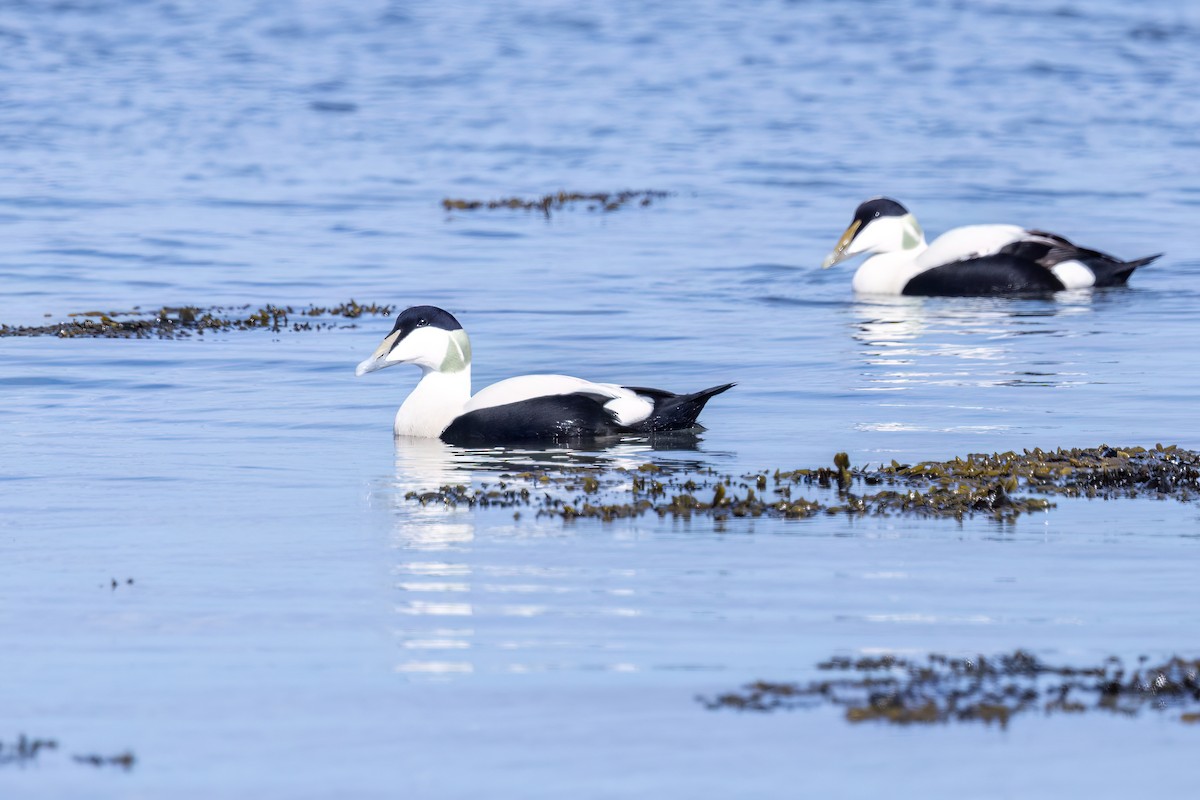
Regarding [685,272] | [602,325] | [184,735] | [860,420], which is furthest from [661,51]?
[184,735]

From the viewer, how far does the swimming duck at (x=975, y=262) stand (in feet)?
56.6

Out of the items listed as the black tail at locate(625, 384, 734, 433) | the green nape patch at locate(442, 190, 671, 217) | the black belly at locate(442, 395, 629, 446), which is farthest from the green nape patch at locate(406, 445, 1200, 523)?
the green nape patch at locate(442, 190, 671, 217)

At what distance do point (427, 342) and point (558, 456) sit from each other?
1.23 metres

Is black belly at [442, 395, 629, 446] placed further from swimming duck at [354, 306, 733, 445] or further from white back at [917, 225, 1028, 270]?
white back at [917, 225, 1028, 270]

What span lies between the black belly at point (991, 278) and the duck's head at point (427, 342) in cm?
766

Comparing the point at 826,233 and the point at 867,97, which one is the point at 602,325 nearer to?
the point at 826,233

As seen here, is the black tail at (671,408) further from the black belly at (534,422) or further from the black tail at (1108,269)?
the black tail at (1108,269)

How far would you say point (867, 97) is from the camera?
35250mm

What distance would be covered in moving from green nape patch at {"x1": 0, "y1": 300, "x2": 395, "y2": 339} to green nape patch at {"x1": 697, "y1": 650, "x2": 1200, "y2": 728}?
377 inches

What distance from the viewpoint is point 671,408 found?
10.6 meters

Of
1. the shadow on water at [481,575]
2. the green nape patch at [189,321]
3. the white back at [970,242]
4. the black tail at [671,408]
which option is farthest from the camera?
the white back at [970,242]

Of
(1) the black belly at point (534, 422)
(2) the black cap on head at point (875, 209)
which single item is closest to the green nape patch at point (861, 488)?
(1) the black belly at point (534, 422)

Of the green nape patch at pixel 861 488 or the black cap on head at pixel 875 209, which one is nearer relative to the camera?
the green nape patch at pixel 861 488

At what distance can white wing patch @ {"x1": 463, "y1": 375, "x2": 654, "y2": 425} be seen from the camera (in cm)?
1034
